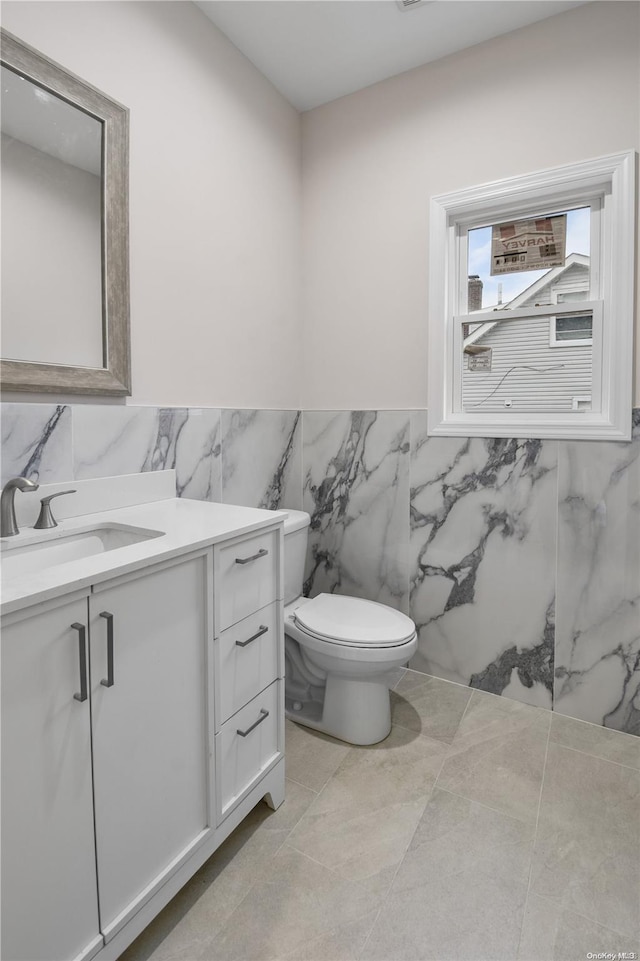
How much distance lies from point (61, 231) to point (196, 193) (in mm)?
626

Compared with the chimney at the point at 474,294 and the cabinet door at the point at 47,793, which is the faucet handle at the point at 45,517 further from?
the chimney at the point at 474,294

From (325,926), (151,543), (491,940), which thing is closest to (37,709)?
(151,543)

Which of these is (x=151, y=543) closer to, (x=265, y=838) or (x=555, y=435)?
(x=265, y=838)

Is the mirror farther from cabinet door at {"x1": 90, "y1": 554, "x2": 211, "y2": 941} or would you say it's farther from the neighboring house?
the neighboring house

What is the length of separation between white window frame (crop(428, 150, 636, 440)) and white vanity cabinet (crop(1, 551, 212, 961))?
4.74 feet

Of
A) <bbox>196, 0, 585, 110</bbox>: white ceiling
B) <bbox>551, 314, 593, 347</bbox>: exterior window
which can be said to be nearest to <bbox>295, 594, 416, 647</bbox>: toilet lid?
<bbox>551, 314, 593, 347</bbox>: exterior window

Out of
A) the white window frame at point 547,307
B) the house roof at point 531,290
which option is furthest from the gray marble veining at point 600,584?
the house roof at point 531,290

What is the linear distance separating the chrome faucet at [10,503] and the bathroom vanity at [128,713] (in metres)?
0.04

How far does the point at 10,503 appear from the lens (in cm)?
118

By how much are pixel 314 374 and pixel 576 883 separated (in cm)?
208

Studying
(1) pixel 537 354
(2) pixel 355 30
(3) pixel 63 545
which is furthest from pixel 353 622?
(2) pixel 355 30

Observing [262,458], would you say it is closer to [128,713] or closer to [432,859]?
[128,713]

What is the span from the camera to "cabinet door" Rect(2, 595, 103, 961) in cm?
78

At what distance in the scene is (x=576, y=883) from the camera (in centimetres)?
123
